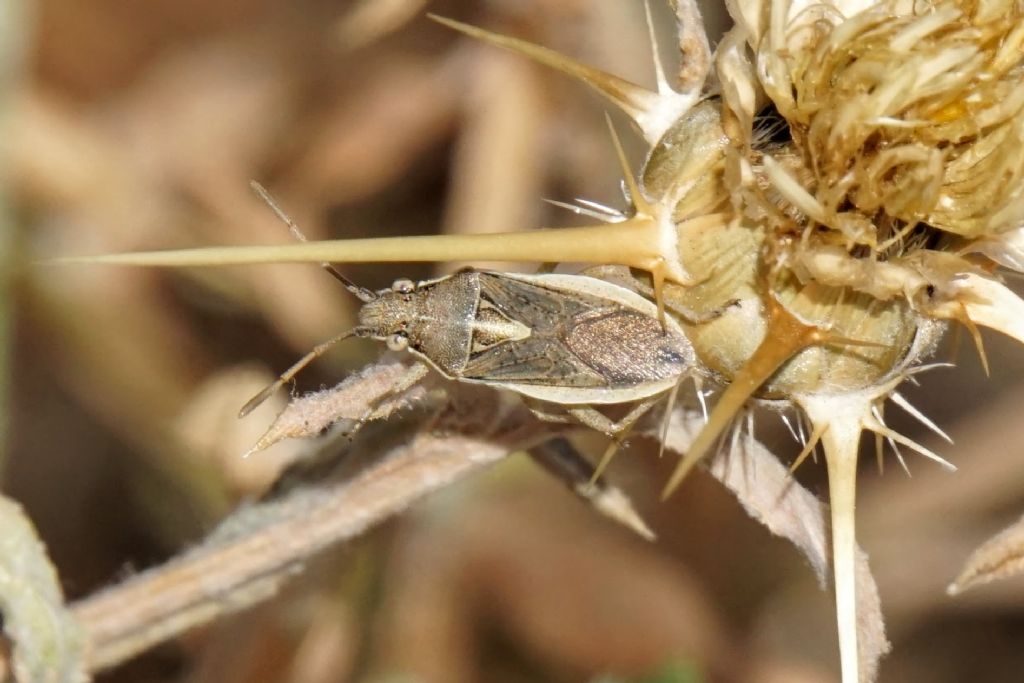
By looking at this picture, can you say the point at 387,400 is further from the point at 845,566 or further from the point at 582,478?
the point at 845,566

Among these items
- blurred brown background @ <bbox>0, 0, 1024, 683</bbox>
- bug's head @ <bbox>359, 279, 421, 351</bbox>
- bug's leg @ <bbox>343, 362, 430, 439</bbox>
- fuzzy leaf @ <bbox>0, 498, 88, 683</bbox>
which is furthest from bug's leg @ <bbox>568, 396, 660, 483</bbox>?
blurred brown background @ <bbox>0, 0, 1024, 683</bbox>

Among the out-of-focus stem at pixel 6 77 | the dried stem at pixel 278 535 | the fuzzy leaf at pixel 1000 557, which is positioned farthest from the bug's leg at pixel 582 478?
the out-of-focus stem at pixel 6 77

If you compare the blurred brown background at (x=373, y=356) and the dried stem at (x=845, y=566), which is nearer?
the dried stem at (x=845, y=566)

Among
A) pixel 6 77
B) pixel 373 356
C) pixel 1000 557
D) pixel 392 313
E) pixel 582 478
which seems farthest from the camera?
pixel 373 356

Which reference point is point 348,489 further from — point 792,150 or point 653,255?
point 792,150

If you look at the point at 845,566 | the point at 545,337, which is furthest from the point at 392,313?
the point at 845,566

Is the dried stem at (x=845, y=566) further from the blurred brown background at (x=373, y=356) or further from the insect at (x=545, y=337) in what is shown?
the blurred brown background at (x=373, y=356)
